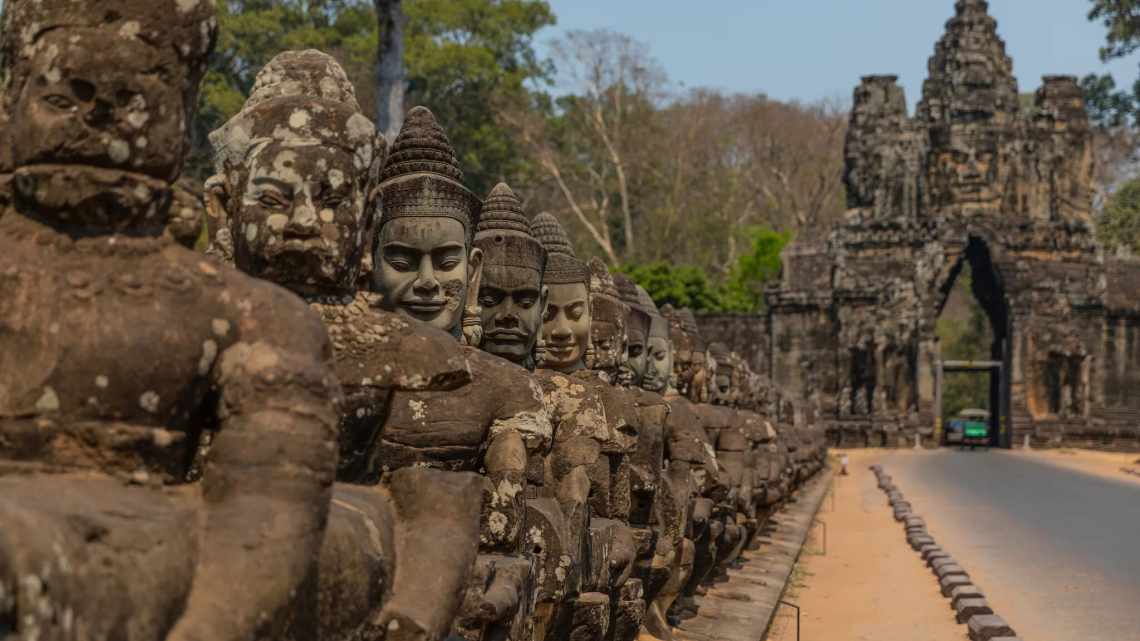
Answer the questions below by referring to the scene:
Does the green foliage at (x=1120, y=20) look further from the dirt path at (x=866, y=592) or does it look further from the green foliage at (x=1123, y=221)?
the dirt path at (x=866, y=592)

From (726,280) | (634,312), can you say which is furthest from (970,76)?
(634,312)

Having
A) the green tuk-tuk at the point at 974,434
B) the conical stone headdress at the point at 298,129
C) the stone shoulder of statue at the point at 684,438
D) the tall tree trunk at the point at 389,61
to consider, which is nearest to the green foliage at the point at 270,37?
the tall tree trunk at the point at 389,61

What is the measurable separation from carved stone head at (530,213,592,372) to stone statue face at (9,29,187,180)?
15.9 ft

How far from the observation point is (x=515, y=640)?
4.73 metres

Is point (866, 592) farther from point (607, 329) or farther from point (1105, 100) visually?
point (1105, 100)

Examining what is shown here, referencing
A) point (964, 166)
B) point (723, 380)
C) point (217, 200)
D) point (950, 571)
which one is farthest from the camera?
point (964, 166)

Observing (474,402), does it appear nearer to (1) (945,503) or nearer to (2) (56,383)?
(2) (56,383)

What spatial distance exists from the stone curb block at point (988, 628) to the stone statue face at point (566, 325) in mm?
3326

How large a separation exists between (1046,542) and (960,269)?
36.6 meters

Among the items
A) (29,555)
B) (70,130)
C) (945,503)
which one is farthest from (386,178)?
(945,503)

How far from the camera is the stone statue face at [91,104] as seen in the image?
9.23 feet

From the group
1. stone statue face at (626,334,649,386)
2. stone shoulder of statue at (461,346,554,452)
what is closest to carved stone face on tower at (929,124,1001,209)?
stone statue face at (626,334,649,386)

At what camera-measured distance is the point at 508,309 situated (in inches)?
265

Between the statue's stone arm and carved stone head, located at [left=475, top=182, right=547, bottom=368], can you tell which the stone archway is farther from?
the statue's stone arm
